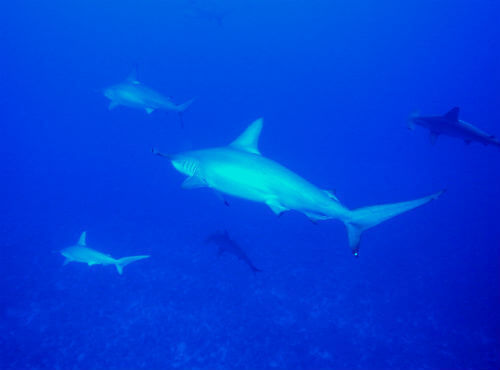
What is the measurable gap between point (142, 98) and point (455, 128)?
8.66 meters

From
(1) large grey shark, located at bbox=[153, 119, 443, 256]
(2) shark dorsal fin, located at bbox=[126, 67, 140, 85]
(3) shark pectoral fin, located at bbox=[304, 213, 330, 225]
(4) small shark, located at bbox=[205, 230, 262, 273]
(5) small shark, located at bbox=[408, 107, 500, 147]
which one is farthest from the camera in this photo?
(4) small shark, located at bbox=[205, 230, 262, 273]

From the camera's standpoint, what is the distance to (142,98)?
8.85 m

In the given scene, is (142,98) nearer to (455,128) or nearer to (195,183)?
(195,183)

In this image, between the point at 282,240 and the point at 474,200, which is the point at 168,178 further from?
the point at 474,200

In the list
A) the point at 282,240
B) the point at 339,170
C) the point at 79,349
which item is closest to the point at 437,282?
the point at 282,240

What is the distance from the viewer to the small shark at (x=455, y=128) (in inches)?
348

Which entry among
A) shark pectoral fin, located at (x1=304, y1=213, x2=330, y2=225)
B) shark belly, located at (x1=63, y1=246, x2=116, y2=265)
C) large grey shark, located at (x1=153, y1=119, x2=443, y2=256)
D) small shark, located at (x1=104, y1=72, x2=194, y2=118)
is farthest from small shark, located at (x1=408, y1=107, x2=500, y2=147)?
shark belly, located at (x1=63, y1=246, x2=116, y2=265)

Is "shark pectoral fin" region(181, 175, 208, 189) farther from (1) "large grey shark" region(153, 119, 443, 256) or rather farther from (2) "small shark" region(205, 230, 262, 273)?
(2) "small shark" region(205, 230, 262, 273)

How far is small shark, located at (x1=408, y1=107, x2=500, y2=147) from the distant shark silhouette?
6.82m

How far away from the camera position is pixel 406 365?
10156 mm

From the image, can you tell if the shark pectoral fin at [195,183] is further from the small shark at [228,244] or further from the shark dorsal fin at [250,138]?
the small shark at [228,244]

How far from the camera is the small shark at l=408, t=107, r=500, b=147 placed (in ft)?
29.0

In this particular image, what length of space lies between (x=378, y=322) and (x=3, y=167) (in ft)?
108

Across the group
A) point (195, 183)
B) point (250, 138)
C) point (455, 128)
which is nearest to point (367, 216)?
point (250, 138)
